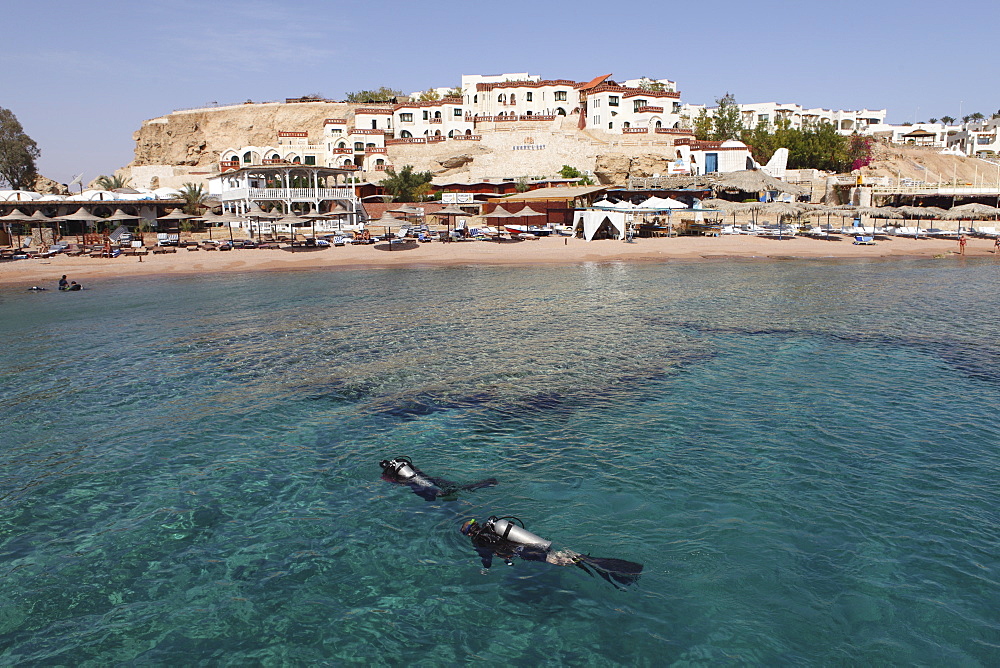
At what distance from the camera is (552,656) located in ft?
20.3

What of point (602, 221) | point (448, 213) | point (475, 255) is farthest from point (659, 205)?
point (448, 213)

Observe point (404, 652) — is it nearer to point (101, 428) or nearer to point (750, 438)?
point (750, 438)

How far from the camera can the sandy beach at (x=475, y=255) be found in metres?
36.4

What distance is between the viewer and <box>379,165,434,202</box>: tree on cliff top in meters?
61.0

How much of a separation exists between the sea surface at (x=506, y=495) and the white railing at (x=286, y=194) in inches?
1360

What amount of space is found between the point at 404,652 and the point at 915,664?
4.94m

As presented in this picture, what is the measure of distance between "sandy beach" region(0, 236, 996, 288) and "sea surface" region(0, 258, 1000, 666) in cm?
1841

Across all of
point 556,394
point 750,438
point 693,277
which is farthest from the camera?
point 693,277

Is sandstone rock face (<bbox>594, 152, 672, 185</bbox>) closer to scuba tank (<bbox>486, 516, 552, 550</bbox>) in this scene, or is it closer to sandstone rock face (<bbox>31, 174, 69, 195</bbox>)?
scuba tank (<bbox>486, 516, 552, 550</bbox>)

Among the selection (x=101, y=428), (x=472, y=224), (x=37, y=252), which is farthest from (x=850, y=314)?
(x=37, y=252)

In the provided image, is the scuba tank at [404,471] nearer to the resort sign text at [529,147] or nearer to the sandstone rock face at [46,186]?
the resort sign text at [529,147]

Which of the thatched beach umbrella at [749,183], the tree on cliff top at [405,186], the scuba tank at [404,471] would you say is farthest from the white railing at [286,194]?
the scuba tank at [404,471]

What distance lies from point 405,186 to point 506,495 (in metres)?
55.9

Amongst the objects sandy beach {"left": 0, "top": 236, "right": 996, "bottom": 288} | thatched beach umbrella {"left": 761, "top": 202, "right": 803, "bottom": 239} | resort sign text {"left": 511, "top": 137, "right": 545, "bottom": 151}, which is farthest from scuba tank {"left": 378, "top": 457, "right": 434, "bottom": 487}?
resort sign text {"left": 511, "top": 137, "right": 545, "bottom": 151}
